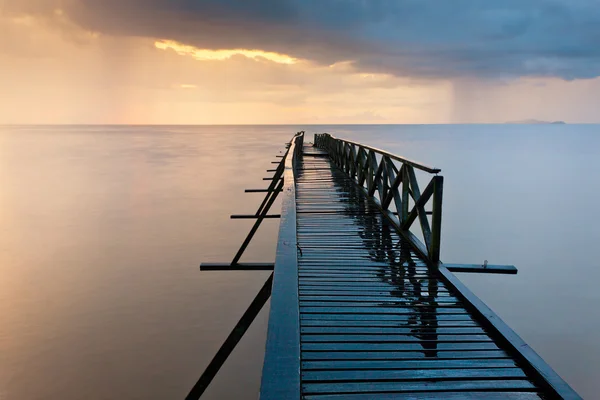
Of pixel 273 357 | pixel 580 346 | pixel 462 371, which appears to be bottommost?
pixel 580 346

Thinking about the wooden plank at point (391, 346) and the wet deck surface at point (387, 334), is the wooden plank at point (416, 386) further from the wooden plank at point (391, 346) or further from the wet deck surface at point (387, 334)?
the wooden plank at point (391, 346)

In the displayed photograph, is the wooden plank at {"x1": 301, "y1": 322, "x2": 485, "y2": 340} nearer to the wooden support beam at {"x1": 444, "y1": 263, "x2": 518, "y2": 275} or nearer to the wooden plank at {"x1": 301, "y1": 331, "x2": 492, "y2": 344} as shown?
the wooden plank at {"x1": 301, "y1": 331, "x2": 492, "y2": 344}

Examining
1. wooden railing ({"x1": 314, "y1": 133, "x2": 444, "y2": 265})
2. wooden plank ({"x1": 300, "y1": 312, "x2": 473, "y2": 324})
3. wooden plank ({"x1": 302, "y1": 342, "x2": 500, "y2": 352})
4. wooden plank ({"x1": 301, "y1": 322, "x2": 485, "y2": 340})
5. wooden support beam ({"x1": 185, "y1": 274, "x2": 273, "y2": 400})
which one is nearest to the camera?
wooden plank ({"x1": 302, "y1": 342, "x2": 500, "y2": 352})

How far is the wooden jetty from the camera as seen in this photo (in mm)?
3326

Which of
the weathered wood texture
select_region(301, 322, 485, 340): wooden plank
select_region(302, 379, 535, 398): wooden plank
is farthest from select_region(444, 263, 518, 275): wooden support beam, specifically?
select_region(302, 379, 535, 398): wooden plank

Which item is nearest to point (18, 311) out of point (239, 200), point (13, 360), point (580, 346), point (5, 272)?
point (13, 360)

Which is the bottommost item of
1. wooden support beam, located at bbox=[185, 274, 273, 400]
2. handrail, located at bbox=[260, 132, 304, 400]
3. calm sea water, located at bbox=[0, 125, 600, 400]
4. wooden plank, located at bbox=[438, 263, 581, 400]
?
calm sea water, located at bbox=[0, 125, 600, 400]

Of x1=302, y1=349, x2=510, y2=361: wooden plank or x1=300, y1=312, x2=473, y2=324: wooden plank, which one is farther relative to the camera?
x1=300, y1=312, x2=473, y2=324: wooden plank

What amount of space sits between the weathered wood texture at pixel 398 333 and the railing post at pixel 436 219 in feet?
0.15

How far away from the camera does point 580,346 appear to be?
1094 centimetres

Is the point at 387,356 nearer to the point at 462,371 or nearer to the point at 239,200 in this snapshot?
the point at 462,371

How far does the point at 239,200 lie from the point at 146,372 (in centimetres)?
2152

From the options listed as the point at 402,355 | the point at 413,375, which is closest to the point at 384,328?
the point at 402,355

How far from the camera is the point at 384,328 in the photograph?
4363 mm
